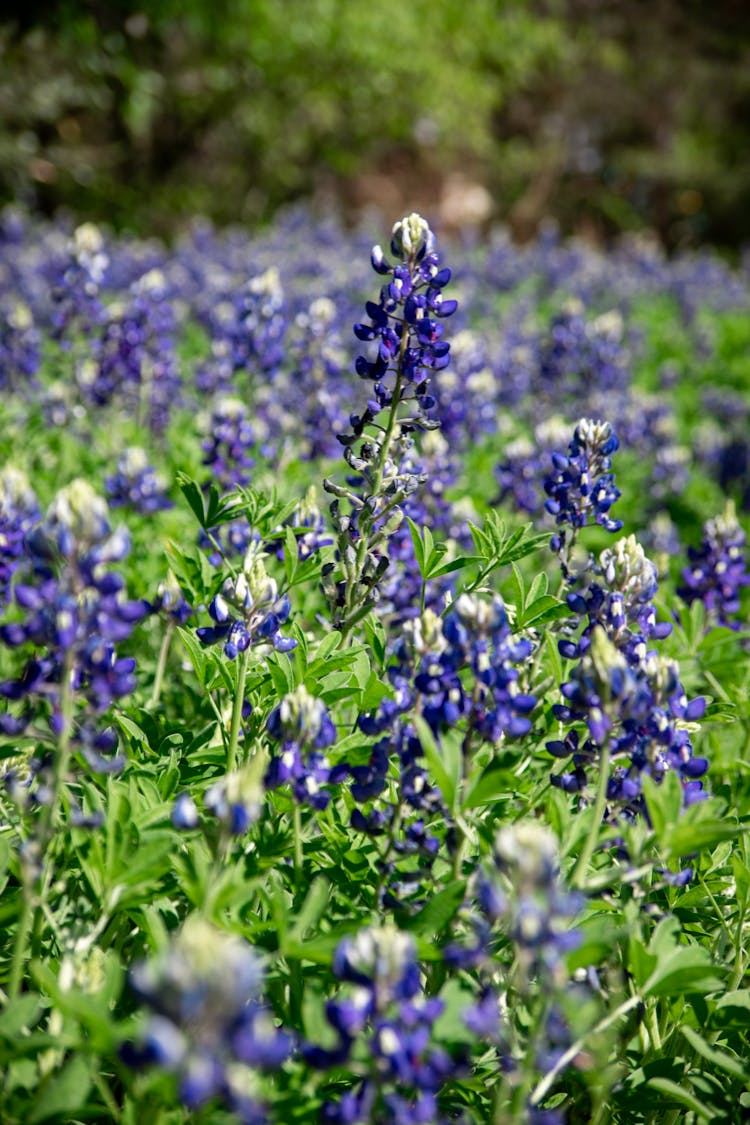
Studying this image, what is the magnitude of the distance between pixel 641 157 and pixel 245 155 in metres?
10.4

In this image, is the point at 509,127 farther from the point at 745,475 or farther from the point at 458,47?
the point at 745,475

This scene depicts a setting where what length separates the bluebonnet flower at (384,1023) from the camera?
1.45 m

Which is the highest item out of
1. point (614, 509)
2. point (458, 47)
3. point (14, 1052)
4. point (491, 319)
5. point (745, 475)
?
point (458, 47)

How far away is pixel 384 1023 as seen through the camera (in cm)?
148

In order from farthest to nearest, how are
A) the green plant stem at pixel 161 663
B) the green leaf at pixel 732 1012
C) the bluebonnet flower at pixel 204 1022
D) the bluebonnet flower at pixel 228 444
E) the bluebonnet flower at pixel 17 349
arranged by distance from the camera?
the bluebonnet flower at pixel 17 349
the bluebonnet flower at pixel 228 444
the green plant stem at pixel 161 663
the green leaf at pixel 732 1012
the bluebonnet flower at pixel 204 1022

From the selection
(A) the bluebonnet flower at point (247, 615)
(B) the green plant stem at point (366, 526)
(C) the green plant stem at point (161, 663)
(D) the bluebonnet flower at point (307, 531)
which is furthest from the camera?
(D) the bluebonnet flower at point (307, 531)

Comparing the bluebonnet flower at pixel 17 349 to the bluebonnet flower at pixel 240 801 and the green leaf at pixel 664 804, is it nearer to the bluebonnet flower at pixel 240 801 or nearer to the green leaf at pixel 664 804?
the bluebonnet flower at pixel 240 801

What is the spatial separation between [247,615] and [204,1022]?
1111mm

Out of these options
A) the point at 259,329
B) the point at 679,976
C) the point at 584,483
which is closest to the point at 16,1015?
the point at 679,976

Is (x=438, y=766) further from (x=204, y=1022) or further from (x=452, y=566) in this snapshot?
(x=452, y=566)

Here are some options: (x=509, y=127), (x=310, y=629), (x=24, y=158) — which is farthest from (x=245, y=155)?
(x=310, y=629)

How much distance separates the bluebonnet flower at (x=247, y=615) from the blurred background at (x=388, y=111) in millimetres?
11573

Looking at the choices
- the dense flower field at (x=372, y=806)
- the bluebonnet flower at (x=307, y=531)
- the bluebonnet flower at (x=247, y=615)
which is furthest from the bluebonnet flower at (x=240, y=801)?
the bluebonnet flower at (x=307, y=531)

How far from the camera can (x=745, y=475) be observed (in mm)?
6199
